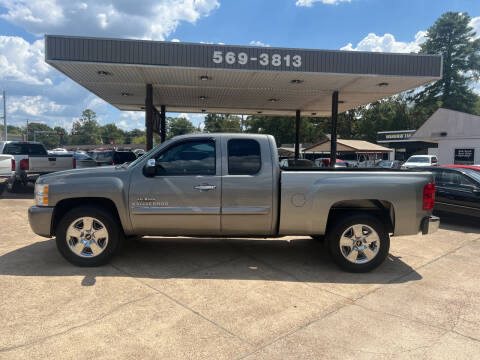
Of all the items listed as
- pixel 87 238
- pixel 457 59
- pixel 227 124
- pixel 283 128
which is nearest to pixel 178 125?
pixel 227 124

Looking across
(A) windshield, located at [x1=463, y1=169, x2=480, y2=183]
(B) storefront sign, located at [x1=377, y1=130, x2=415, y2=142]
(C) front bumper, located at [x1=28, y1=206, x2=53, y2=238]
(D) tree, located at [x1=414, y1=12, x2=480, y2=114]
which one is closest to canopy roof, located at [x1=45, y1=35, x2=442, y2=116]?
(A) windshield, located at [x1=463, y1=169, x2=480, y2=183]

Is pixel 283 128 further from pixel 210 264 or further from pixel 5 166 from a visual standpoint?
pixel 210 264

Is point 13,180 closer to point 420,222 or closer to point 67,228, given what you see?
point 67,228

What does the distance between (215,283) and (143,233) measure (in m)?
1.29

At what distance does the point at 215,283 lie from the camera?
13.3 ft

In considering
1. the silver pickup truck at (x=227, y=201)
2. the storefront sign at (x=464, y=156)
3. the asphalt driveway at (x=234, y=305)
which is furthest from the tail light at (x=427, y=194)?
the storefront sign at (x=464, y=156)

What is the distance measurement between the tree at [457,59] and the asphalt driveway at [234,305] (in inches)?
2457

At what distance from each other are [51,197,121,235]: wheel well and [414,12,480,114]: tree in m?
64.1

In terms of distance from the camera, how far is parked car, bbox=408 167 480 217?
7406 millimetres

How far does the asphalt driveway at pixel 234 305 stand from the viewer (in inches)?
108

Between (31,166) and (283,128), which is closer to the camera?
(31,166)

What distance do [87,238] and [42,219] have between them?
2.10 feet

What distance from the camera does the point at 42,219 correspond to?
14.4ft

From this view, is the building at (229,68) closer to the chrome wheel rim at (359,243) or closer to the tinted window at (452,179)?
the tinted window at (452,179)
